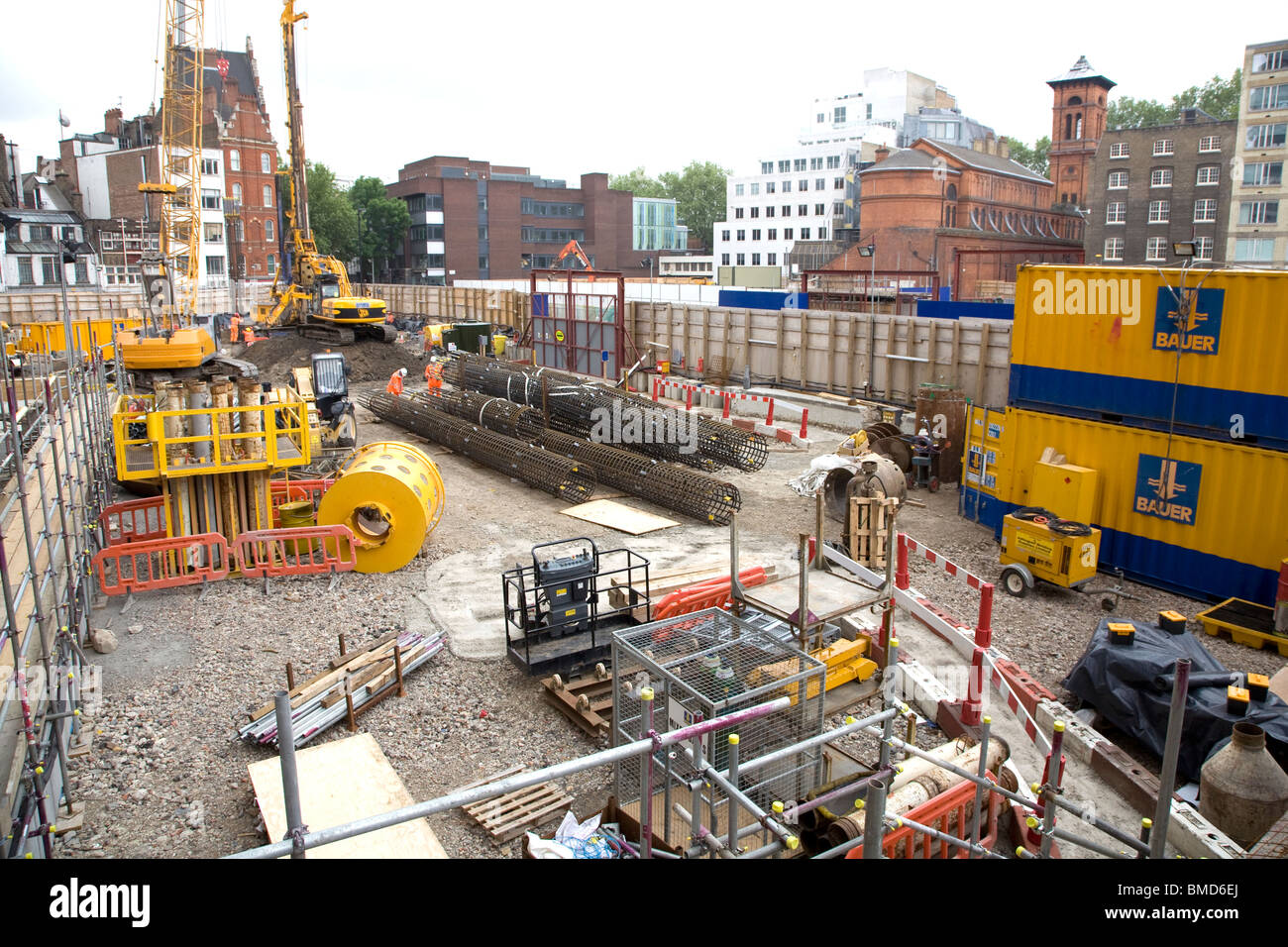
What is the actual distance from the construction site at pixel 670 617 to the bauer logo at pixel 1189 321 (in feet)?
0.17

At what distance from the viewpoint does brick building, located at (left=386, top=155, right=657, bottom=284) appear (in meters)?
78.8

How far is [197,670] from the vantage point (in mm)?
9812

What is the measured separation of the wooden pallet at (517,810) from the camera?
717 cm

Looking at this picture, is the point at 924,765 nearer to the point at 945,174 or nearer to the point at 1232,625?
the point at 1232,625

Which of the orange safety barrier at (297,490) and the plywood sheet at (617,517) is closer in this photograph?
the orange safety barrier at (297,490)

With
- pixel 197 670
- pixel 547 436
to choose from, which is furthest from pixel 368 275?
pixel 197 670

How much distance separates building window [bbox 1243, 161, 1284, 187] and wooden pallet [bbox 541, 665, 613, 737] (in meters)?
51.7

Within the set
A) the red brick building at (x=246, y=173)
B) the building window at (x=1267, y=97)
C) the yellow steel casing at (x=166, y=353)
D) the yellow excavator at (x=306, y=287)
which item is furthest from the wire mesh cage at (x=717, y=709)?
the red brick building at (x=246, y=173)

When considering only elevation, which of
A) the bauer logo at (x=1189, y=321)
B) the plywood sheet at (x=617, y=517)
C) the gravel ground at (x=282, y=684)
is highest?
the bauer logo at (x=1189, y=321)

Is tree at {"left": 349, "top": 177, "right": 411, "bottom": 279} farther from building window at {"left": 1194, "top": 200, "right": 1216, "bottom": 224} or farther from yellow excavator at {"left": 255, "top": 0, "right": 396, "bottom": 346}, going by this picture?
building window at {"left": 1194, "top": 200, "right": 1216, "bottom": 224}

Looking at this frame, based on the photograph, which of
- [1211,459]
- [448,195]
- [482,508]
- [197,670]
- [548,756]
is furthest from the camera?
[448,195]

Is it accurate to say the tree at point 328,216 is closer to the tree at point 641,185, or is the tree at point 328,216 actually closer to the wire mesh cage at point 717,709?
the tree at point 641,185

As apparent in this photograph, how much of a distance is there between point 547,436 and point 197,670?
10599 millimetres

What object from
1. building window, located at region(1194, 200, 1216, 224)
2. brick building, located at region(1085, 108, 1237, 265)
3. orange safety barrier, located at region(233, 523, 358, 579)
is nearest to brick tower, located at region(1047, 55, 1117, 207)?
brick building, located at region(1085, 108, 1237, 265)
